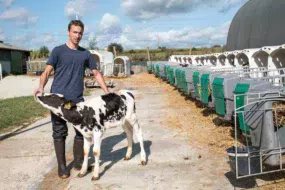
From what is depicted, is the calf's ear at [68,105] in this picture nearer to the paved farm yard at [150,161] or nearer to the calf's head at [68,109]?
the calf's head at [68,109]

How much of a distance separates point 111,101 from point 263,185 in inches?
108

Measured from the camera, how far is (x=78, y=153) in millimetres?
5949

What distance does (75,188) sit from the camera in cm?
514

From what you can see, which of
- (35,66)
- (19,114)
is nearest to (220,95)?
(19,114)

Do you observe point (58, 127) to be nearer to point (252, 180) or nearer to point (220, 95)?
point (252, 180)

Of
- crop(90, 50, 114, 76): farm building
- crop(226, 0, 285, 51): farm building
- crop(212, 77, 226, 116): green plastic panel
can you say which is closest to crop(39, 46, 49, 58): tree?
crop(90, 50, 114, 76): farm building

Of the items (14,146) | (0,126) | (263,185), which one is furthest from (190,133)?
(0,126)

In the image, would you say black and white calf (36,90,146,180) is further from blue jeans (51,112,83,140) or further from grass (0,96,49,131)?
grass (0,96,49,131)

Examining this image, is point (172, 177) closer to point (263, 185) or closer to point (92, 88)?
point (263, 185)

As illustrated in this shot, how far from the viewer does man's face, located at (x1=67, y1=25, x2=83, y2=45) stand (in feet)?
18.0

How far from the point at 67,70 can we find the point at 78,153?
151cm

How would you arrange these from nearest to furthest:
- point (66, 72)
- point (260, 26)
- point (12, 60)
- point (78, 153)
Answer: point (66, 72)
point (78, 153)
point (260, 26)
point (12, 60)

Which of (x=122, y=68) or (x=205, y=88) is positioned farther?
(x=122, y=68)

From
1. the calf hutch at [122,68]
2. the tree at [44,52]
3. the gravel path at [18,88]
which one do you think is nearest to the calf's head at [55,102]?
the gravel path at [18,88]
